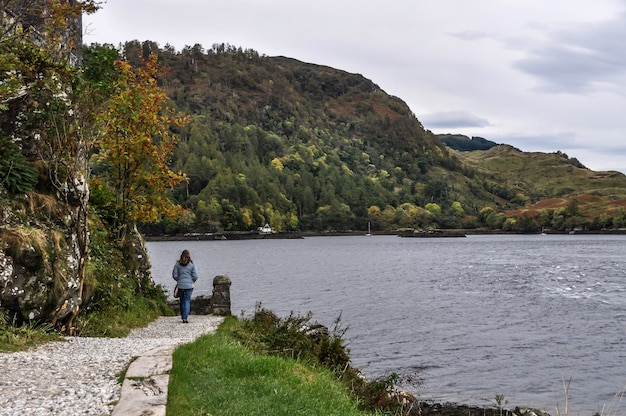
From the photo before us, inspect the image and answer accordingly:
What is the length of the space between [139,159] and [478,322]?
2683cm

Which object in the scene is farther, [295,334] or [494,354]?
Answer: [494,354]

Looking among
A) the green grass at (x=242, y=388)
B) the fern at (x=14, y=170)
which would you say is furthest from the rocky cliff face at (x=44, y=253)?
the green grass at (x=242, y=388)

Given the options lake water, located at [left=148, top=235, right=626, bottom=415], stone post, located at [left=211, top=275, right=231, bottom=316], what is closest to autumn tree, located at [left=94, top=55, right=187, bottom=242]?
stone post, located at [left=211, top=275, right=231, bottom=316]

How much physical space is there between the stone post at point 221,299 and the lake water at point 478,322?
3.43 m

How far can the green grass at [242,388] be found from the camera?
8.50 metres

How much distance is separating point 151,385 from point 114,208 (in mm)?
16625

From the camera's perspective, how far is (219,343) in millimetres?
13383

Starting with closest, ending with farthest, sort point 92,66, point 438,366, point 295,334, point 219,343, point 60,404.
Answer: point 60,404 → point 219,343 → point 295,334 → point 92,66 → point 438,366

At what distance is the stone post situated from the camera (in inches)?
1016

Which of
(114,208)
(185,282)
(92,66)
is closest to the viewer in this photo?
(92,66)

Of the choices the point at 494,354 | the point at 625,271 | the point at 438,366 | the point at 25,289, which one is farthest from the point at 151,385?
the point at 625,271

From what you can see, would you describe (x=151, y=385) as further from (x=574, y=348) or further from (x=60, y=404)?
(x=574, y=348)

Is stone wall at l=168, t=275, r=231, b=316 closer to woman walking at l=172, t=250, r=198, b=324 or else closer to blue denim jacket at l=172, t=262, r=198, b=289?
woman walking at l=172, t=250, r=198, b=324

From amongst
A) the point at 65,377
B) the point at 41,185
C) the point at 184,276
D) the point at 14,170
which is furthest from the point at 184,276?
the point at 65,377
